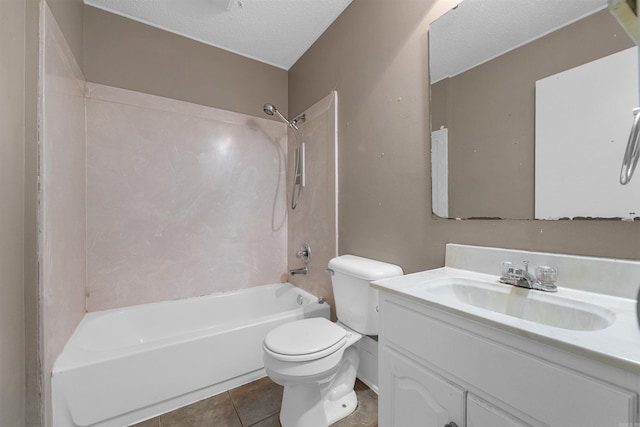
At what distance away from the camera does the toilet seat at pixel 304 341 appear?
3.68 ft

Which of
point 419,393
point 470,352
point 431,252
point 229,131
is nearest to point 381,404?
point 419,393

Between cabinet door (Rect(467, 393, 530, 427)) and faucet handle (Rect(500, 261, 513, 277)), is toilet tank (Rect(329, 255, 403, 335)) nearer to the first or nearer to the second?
faucet handle (Rect(500, 261, 513, 277))

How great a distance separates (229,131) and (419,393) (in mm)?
2149

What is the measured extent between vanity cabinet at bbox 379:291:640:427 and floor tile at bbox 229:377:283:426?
0.73 meters

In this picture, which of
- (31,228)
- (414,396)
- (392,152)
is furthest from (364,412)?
(31,228)

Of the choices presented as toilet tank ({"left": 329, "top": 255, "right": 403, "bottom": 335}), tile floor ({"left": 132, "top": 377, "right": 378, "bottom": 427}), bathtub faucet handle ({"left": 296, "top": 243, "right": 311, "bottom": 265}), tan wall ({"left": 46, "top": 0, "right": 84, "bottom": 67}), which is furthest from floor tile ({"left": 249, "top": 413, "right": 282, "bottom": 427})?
tan wall ({"left": 46, "top": 0, "right": 84, "bottom": 67})

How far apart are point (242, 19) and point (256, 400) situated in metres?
2.46

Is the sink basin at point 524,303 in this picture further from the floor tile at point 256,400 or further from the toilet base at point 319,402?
the floor tile at point 256,400

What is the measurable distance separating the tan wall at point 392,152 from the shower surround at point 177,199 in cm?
87

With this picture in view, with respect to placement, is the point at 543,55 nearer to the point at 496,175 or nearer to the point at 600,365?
the point at 496,175

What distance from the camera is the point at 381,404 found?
0.95 metres

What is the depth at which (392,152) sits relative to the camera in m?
1.43

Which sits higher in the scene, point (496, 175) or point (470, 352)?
point (496, 175)

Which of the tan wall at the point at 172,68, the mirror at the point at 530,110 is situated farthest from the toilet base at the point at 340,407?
the tan wall at the point at 172,68
